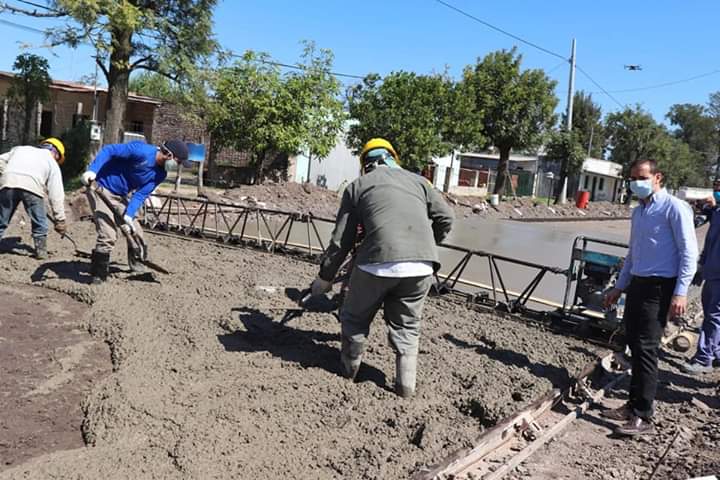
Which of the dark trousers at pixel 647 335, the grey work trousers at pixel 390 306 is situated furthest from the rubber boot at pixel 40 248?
the dark trousers at pixel 647 335

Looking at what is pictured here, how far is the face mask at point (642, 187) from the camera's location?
388 centimetres

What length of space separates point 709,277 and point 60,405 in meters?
5.24

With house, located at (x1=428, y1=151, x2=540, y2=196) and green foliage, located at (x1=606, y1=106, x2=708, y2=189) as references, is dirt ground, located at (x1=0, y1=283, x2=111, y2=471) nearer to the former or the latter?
house, located at (x1=428, y1=151, x2=540, y2=196)

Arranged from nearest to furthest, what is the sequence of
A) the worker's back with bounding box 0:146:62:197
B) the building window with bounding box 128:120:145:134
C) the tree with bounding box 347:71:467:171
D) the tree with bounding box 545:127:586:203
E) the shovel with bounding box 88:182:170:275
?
1. the shovel with bounding box 88:182:170:275
2. the worker's back with bounding box 0:146:62:197
3. the tree with bounding box 347:71:467:171
4. the building window with bounding box 128:120:145:134
5. the tree with bounding box 545:127:586:203

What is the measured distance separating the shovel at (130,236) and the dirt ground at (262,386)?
218 millimetres

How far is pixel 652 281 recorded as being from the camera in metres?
3.83

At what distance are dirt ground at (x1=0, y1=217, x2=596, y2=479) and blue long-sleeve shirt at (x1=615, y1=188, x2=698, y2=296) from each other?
1.10 meters

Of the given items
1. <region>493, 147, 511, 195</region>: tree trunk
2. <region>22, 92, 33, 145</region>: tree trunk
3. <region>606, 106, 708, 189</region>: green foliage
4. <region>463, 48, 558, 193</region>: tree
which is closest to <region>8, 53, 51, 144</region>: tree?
<region>22, 92, 33, 145</region>: tree trunk

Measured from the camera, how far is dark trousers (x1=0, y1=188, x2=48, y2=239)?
6.46 metres

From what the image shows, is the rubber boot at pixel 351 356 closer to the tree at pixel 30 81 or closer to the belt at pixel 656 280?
the belt at pixel 656 280

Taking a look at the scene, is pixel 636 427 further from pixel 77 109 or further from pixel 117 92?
pixel 77 109

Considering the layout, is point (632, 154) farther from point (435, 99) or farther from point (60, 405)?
point (60, 405)

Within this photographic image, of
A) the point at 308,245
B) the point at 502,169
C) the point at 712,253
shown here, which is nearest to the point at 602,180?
the point at 502,169

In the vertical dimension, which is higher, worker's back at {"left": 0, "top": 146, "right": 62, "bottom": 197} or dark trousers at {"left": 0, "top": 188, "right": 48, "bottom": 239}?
worker's back at {"left": 0, "top": 146, "right": 62, "bottom": 197}
